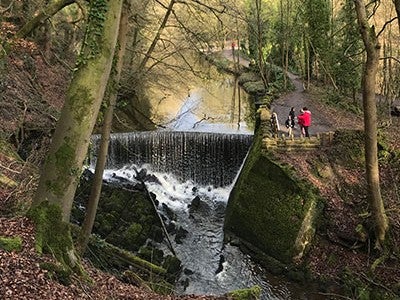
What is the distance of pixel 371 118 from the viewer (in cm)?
1116

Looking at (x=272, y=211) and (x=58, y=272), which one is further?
(x=272, y=211)

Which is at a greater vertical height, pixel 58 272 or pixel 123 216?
pixel 58 272

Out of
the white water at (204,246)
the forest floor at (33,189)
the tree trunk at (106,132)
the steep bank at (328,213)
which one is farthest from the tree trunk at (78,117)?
the steep bank at (328,213)

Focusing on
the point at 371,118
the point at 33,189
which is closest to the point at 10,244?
the point at 33,189

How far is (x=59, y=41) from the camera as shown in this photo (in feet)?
82.7

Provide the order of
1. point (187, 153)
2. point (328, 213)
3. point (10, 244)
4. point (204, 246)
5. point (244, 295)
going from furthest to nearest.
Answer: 1. point (187, 153)
2. point (204, 246)
3. point (328, 213)
4. point (244, 295)
5. point (10, 244)

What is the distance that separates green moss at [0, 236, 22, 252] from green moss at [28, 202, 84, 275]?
13.4 inches

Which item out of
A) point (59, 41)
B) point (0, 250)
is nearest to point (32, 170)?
point (0, 250)

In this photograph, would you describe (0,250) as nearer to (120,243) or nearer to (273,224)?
(120,243)

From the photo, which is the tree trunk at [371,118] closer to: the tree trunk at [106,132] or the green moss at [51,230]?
the tree trunk at [106,132]

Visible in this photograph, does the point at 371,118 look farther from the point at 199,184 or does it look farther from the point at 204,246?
the point at 199,184

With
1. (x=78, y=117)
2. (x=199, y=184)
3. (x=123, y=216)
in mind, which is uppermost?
(x=78, y=117)

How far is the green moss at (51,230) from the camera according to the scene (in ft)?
17.9

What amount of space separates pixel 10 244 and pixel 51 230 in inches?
25.2
